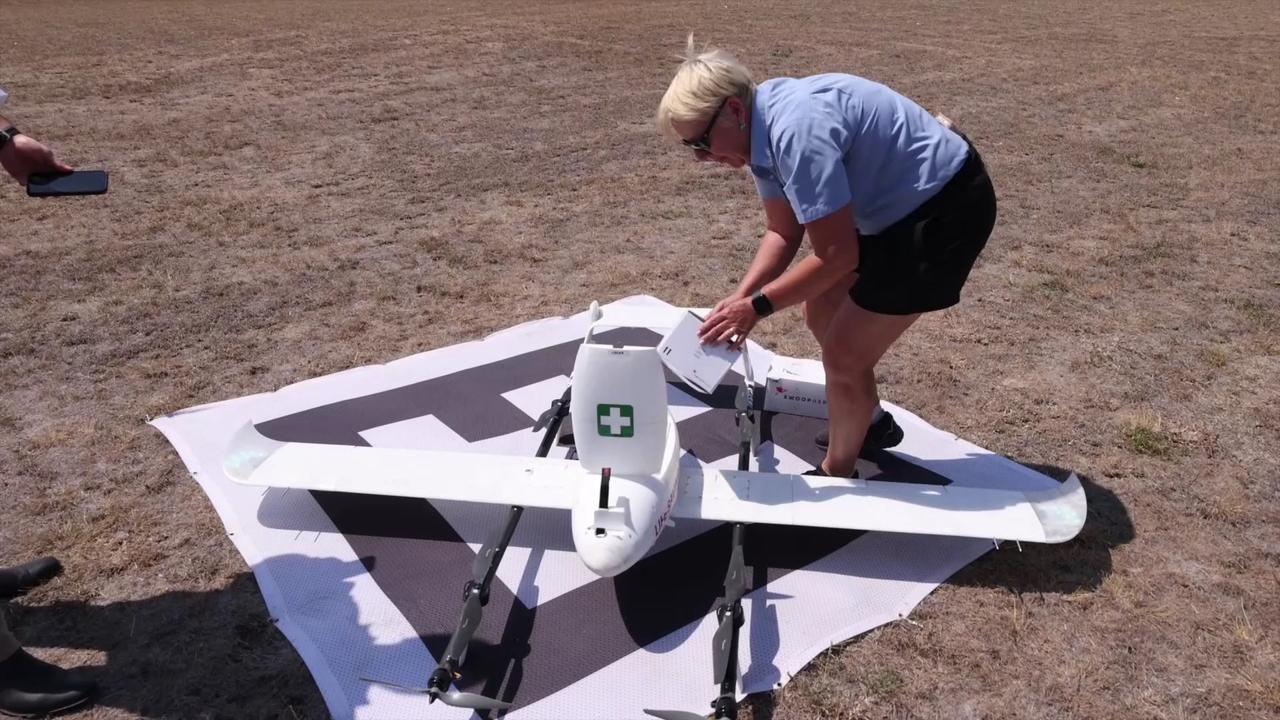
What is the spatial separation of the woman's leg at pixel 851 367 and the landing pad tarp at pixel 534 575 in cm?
45

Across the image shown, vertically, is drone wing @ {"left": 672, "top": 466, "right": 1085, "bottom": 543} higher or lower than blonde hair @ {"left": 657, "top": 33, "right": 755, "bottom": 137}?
lower

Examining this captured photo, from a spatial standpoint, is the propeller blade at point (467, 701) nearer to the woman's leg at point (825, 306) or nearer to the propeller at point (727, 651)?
the propeller at point (727, 651)

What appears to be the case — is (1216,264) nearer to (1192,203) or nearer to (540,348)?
(1192,203)

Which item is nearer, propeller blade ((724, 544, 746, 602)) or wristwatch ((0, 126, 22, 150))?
wristwatch ((0, 126, 22, 150))

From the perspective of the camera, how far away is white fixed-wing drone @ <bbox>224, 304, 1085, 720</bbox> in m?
3.56

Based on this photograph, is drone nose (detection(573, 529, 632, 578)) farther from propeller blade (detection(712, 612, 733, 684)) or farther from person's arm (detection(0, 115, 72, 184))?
Result: person's arm (detection(0, 115, 72, 184))

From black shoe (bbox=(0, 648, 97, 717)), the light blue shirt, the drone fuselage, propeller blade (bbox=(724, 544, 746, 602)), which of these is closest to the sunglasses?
the light blue shirt

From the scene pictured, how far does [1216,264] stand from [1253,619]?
195 inches

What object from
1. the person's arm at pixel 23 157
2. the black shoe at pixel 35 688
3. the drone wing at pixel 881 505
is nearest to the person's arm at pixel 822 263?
the drone wing at pixel 881 505

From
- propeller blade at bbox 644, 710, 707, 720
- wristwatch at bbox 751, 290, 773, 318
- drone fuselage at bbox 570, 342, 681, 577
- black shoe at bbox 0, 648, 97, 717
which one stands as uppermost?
wristwatch at bbox 751, 290, 773, 318

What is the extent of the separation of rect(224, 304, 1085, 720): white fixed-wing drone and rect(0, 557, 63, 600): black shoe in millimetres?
853

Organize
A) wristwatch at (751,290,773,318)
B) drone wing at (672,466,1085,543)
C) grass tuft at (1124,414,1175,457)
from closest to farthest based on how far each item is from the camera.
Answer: wristwatch at (751,290,773,318)
drone wing at (672,466,1085,543)
grass tuft at (1124,414,1175,457)

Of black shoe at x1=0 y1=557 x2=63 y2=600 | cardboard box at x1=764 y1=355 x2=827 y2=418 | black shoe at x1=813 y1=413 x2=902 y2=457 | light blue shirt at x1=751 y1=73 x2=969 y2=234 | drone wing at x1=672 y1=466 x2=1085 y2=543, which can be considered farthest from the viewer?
cardboard box at x1=764 y1=355 x2=827 y2=418

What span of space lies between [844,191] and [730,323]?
717mm
